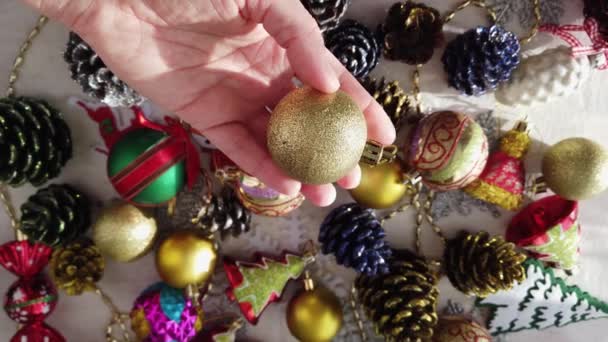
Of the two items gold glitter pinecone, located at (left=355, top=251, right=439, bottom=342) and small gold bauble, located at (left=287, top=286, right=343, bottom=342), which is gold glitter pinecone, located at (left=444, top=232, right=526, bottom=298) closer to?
gold glitter pinecone, located at (left=355, top=251, right=439, bottom=342)

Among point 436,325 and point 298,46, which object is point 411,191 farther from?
point 298,46

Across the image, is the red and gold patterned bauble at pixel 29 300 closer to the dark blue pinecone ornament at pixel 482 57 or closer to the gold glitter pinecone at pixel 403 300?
the gold glitter pinecone at pixel 403 300

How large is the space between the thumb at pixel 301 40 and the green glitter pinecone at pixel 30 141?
418 mm

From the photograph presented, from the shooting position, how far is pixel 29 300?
0.88m

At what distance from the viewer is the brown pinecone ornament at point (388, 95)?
767 millimetres

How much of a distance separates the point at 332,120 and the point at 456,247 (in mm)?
385

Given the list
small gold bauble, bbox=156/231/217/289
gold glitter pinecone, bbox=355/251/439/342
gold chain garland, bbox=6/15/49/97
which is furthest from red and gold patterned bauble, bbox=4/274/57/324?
gold glitter pinecone, bbox=355/251/439/342

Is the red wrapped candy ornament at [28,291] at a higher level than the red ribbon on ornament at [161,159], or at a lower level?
lower

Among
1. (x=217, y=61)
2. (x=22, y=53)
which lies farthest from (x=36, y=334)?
(x=217, y=61)

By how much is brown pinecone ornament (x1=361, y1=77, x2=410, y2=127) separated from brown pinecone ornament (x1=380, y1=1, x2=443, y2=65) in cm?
5

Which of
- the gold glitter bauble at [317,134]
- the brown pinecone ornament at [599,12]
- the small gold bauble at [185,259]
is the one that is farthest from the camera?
the small gold bauble at [185,259]

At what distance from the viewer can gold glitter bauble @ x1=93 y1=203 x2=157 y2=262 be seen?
2.72 ft

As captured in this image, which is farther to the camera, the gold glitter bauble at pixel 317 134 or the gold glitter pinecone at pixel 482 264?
the gold glitter pinecone at pixel 482 264

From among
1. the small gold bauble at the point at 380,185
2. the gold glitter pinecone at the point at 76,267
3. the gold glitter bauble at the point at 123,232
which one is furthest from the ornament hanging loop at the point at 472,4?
the gold glitter pinecone at the point at 76,267
